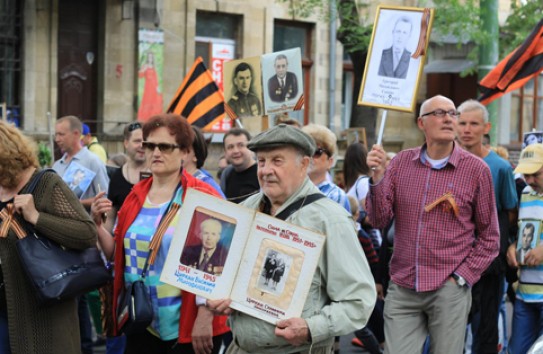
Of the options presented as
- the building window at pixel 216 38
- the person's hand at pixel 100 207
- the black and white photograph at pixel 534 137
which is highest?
the building window at pixel 216 38

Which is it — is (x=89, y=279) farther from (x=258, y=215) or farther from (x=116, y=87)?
(x=116, y=87)

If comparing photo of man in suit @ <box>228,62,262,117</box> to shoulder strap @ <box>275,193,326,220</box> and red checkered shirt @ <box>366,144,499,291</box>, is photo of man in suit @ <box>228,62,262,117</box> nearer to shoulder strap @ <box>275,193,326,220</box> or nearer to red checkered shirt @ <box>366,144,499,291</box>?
red checkered shirt @ <box>366,144,499,291</box>

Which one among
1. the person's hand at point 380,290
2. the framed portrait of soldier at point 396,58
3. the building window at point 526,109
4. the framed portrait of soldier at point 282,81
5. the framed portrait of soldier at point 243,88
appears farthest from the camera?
the building window at point 526,109

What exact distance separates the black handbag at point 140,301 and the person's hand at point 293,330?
1.18 meters

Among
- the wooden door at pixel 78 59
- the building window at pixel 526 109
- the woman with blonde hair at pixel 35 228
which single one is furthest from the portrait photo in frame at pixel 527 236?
the building window at pixel 526 109

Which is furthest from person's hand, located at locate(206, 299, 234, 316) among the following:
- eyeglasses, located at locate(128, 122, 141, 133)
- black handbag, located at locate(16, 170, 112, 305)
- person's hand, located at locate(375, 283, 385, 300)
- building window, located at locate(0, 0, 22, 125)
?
building window, located at locate(0, 0, 22, 125)

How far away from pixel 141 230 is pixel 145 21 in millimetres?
15832

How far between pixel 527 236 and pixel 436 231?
141 cm

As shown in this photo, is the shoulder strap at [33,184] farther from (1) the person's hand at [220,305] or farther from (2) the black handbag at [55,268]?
(1) the person's hand at [220,305]

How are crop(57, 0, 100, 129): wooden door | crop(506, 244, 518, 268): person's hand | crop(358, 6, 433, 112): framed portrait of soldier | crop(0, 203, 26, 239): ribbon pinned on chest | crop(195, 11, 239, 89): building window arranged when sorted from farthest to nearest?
crop(195, 11, 239, 89): building window → crop(57, 0, 100, 129): wooden door → crop(506, 244, 518, 268): person's hand → crop(358, 6, 433, 112): framed portrait of soldier → crop(0, 203, 26, 239): ribbon pinned on chest

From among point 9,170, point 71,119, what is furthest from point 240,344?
point 71,119

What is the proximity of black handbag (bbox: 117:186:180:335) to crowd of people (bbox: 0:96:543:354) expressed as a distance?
22 mm

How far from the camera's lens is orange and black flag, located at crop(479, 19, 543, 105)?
973 cm

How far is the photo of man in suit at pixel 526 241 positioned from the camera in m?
7.45
